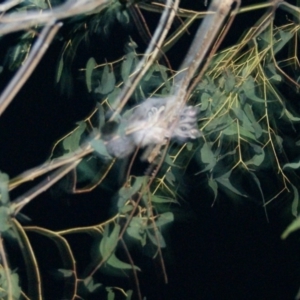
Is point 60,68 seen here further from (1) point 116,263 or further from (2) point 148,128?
(1) point 116,263

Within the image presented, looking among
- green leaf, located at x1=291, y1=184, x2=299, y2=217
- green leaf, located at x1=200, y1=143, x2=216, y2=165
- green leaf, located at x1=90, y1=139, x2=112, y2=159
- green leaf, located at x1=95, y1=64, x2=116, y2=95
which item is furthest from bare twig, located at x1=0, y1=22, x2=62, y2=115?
green leaf, located at x1=291, y1=184, x2=299, y2=217

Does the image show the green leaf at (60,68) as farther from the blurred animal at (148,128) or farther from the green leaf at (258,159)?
the green leaf at (258,159)


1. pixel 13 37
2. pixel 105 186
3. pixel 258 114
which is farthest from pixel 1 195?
pixel 258 114

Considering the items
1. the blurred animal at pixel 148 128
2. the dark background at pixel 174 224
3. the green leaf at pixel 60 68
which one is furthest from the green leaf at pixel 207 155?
the green leaf at pixel 60 68

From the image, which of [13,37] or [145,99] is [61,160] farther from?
[13,37]

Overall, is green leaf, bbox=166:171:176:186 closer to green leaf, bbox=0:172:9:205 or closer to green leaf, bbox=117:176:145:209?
green leaf, bbox=117:176:145:209

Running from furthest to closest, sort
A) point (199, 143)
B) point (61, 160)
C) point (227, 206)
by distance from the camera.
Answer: point (227, 206)
point (199, 143)
point (61, 160)

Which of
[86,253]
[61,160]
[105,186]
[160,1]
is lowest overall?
[86,253]

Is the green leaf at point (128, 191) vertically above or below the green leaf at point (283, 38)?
below
